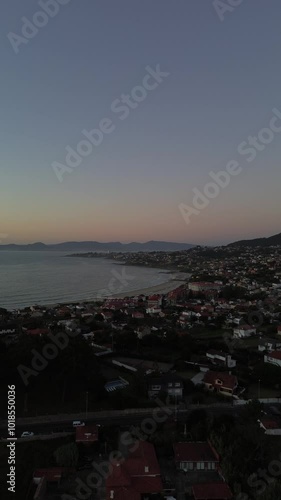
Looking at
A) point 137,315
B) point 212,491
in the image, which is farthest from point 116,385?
point 137,315

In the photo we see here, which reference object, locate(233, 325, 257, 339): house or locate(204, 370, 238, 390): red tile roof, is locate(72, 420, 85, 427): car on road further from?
A: locate(233, 325, 257, 339): house

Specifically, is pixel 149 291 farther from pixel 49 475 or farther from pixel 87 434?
pixel 49 475

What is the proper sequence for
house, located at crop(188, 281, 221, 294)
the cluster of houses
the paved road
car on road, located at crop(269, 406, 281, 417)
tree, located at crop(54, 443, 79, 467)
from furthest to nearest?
house, located at crop(188, 281, 221, 294) < car on road, located at crop(269, 406, 281, 417) < the paved road < tree, located at crop(54, 443, 79, 467) < the cluster of houses

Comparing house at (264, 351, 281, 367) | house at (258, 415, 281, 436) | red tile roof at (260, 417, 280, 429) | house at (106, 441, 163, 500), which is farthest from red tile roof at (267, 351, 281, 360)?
house at (106, 441, 163, 500)

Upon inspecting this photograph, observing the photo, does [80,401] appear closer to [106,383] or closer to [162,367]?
[106,383]

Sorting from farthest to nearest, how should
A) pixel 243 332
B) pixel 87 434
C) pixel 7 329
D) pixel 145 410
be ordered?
pixel 243 332 < pixel 7 329 < pixel 145 410 < pixel 87 434

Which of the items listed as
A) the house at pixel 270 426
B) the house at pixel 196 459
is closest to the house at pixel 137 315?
the house at pixel 270 426

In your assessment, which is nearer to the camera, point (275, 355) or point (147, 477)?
point (147, 477)
